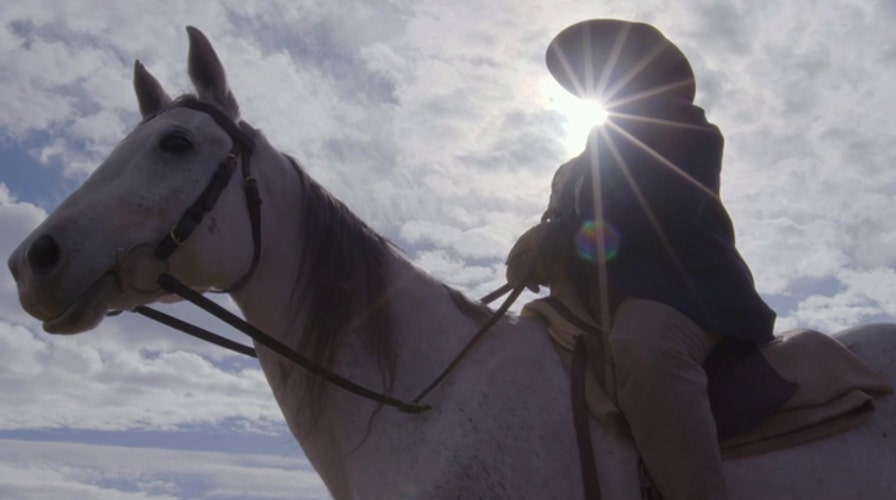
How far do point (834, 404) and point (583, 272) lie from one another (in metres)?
1.56

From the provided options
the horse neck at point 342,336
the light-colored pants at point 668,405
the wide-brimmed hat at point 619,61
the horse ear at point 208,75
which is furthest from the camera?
the wide-brimmed hat at point 619,61

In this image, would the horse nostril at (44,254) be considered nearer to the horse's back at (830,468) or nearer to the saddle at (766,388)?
the saddle at (766,388)

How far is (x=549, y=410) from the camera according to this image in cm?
445

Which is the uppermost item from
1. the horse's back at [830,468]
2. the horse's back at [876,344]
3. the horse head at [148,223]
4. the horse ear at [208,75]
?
the horse ear at [208,75]

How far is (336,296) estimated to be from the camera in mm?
4781

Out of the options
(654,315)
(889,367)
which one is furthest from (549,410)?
(889,367)

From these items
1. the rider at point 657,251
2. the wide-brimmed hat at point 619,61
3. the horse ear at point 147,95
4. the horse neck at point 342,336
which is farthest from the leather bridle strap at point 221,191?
the wide-brimmed hat at point 619,61

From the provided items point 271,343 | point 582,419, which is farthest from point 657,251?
point 271,343

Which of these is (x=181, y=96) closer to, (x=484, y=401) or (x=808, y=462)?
(x=484, y=401)

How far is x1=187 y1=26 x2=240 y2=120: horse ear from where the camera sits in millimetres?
5027

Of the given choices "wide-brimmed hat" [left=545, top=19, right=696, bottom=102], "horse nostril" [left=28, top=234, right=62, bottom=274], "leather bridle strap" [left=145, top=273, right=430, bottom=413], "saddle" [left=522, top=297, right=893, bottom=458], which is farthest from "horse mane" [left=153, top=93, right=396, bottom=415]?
"wide-brimmed hat" [left=545, top=19, right=696, bottom=102]

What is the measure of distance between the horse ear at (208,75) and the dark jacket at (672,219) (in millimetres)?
2278

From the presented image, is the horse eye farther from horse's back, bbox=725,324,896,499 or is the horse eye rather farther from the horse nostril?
horse's back, bbox=725,324,896,499

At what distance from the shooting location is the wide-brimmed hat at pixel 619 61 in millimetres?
5297
